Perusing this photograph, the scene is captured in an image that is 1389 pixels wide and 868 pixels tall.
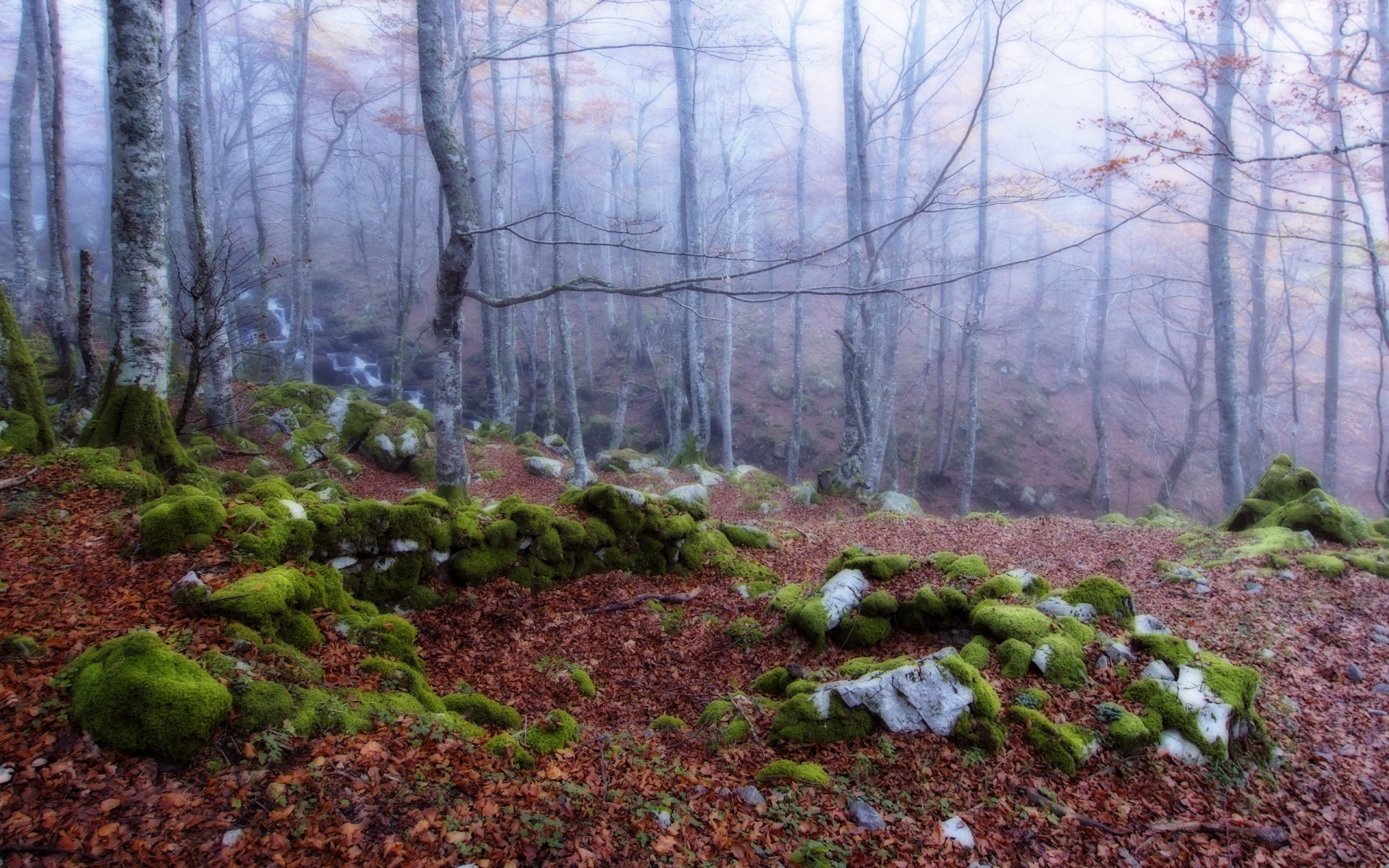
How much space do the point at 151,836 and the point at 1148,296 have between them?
1344 inches

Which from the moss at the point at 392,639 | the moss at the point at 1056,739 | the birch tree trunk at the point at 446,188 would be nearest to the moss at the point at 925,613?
the moss at the point at 1056,739

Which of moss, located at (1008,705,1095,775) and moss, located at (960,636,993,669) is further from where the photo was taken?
moss, located at (960,636,993,669)

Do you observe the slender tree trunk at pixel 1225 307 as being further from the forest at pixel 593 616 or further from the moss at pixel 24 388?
the moss at pixel 24 388

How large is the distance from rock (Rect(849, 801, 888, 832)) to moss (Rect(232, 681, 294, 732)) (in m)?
2.67

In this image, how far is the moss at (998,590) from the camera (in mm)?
5340

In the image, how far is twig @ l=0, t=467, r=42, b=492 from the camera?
445 cm

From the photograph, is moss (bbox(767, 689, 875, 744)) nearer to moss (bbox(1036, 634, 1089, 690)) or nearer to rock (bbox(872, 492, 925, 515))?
moss (bbox(1036, 634, 1089, 690))

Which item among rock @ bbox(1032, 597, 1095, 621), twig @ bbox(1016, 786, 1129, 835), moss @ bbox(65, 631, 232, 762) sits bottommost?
twig @ bbox(1016, 786, 1129, 835)

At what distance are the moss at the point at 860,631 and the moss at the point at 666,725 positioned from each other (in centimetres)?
162

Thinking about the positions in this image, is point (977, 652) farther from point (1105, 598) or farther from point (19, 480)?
point (19, 480)

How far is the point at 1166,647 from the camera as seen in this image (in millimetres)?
4414

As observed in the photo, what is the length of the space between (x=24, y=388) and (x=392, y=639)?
416 centimetres

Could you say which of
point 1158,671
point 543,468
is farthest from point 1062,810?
point 543,468

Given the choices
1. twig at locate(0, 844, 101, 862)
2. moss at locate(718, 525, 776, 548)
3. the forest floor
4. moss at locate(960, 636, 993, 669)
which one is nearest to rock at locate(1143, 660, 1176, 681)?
the forest floor
